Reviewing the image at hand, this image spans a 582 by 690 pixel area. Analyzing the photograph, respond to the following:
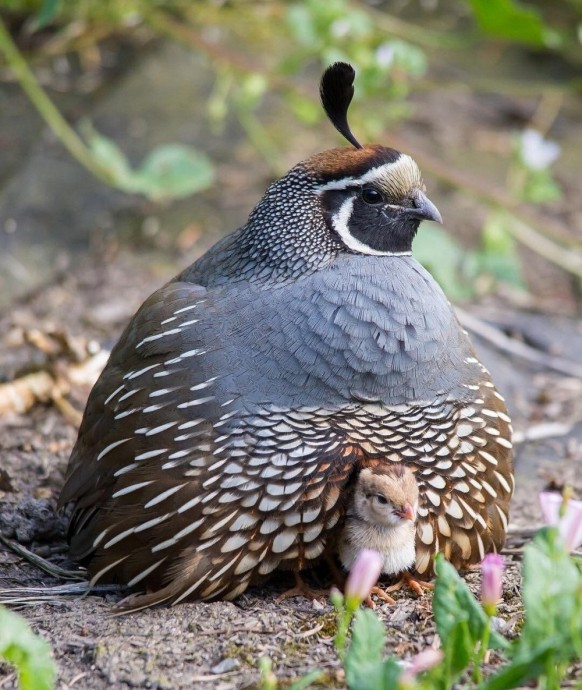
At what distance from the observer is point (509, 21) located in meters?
7.63

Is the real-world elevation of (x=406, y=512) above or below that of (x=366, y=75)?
below

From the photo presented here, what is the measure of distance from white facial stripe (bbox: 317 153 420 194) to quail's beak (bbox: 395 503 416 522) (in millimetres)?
1366

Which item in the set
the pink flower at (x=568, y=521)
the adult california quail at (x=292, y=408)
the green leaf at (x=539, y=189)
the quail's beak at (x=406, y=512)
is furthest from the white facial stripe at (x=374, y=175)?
the green leaf at (x=539, y=189)

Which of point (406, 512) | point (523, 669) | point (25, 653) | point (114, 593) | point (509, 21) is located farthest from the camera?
point (509, 21)

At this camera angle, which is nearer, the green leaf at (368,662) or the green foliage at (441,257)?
the green leaf at (368,662)

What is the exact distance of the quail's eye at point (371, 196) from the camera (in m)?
4.45

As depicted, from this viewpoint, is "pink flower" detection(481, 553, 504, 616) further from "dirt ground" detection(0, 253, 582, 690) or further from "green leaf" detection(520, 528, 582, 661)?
"dirt ground" detection(0, 253, 582, 690)

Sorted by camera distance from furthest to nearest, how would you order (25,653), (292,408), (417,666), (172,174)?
(172,174)
(292,408)
(25,653)
(417,666)

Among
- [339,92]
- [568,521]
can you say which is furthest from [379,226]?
[568,521]

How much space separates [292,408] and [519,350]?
3.46 meters

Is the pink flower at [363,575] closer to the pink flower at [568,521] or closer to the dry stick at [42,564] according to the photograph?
the pink flower at [568,521]

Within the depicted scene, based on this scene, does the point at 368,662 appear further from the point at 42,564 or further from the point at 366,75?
the point at 366,75

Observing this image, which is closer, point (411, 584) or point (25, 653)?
point (25, 653)

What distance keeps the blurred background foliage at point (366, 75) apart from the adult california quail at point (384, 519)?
11.1 feet
